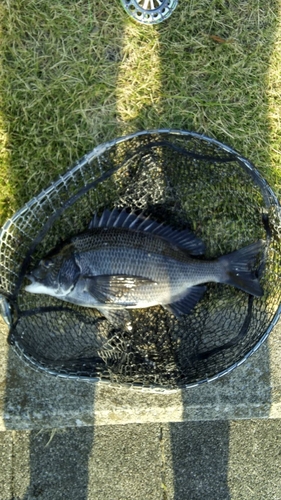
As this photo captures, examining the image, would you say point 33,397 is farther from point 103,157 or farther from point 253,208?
point 253,208

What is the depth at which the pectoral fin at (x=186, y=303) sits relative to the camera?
307 centimetres

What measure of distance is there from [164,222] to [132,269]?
1.45ft

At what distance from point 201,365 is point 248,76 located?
1949 millimetres

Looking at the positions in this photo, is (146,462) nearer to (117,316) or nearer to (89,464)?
(89,464)

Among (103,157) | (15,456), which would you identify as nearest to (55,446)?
(15,456)

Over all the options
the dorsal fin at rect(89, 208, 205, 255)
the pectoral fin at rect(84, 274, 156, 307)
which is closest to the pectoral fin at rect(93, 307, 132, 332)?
the pectoral fin at rect(84, 274, 156, 307)

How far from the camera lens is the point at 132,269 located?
2916 mm

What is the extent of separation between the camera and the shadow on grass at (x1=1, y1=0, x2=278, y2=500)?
125 inches

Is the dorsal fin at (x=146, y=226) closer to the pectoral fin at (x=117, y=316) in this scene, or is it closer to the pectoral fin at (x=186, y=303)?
the pectoral fin at (x=186, y=303)

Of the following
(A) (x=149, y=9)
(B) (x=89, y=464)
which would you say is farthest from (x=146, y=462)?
(A) (x=149, y=9)

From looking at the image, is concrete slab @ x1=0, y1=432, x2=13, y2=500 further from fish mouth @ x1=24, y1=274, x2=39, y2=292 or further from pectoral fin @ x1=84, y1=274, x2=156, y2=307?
pectoral fin @ x1=84, y1=274, x2=156, y2=307

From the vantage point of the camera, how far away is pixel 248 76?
10.9 ft

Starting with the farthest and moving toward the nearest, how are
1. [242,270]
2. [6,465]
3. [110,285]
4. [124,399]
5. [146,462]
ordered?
[146,462] < [6,465] < [124,399] < [242,270] < [110,285]

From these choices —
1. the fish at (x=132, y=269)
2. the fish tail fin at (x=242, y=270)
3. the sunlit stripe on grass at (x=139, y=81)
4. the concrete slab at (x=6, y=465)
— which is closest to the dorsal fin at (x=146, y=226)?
the fish at (x=132, y=269)
